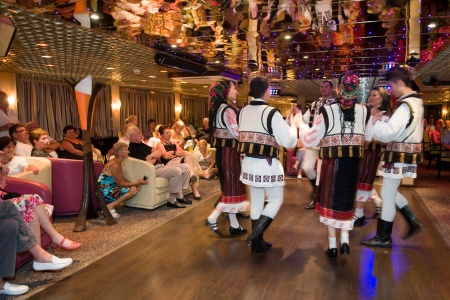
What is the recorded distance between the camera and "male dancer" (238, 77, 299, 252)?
11.4 ft

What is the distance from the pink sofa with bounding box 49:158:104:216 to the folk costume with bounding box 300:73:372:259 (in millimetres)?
2890

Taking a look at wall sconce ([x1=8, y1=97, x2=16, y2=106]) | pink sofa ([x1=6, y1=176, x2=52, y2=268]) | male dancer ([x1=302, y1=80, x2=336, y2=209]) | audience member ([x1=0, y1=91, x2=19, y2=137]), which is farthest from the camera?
wall sconce ([x1=8, y1=97, x2=16, y2=106])

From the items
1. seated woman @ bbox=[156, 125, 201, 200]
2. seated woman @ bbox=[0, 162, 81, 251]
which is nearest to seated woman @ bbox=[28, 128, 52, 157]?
seated woman @ bbox=[156, 125, 201, 200]

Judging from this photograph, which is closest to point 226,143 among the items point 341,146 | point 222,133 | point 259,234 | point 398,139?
point 222,133

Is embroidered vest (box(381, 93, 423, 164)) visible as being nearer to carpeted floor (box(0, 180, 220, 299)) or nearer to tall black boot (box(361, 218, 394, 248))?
tall black boot (box(361, 218, 394, 248))

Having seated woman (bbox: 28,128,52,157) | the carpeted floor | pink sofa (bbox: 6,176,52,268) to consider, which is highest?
seated woman (bbox: 28,128,52,157)

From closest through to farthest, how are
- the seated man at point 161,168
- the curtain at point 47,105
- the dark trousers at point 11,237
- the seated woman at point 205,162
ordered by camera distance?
1. the dark trousers at point 11,237
2. the seated man at point 161,168
3. the seated woman at point 205,162
4. the curtain at point 47,105

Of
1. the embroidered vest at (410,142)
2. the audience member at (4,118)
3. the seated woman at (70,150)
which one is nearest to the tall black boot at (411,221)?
the embroidered vest at (410,142)

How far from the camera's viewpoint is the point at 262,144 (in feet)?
11.5

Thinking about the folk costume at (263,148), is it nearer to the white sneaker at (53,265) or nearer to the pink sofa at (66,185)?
the white sneaker at (53,265)

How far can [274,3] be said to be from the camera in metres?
4.34

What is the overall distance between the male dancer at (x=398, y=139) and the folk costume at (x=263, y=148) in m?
0.85

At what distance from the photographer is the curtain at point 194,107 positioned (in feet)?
61.0

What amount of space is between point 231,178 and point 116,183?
183 cm
